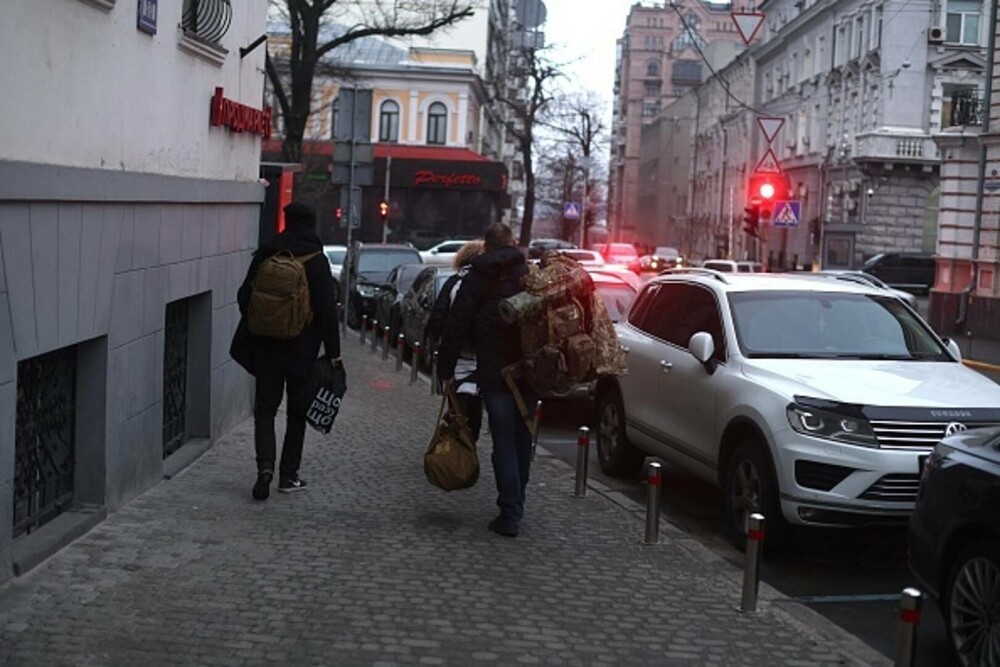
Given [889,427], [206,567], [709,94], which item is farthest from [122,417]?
[709,94]

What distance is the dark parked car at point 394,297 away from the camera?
23094 mm

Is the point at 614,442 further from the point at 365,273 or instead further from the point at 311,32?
the point at 365,273

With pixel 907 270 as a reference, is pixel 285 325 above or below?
above

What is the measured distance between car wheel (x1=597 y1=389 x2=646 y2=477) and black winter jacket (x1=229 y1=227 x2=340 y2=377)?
3.21 meters

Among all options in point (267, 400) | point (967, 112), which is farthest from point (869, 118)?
point (267, 400)

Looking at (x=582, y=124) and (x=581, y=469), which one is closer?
(x=581, y=469)

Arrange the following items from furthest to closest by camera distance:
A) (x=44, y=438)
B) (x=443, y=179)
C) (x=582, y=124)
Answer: (x=582, y=124)
(x=443, y=179)
(x=44, y=438)

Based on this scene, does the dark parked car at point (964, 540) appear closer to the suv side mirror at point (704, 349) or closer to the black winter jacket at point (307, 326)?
the suv side mirror at point (704, 349)

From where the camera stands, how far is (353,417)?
13.8m

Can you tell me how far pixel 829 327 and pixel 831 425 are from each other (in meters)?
1.77

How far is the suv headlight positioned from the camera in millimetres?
8188

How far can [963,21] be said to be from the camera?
54.0 metres

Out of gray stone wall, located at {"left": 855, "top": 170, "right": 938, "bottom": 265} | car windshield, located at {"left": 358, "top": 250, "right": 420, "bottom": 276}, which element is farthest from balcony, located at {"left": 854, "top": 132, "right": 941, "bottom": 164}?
car windshield, located at {"left": 358, "top": 250, "right": 420, "bottom": 276}

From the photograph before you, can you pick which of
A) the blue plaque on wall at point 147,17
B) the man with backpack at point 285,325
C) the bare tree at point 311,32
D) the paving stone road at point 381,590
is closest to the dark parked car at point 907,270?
the bare tree at point 311,32
